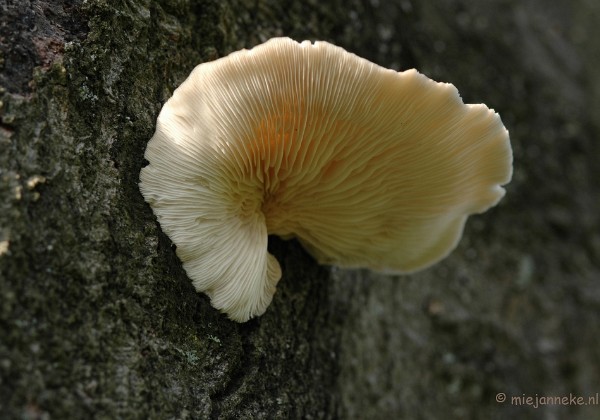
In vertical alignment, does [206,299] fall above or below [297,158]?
below

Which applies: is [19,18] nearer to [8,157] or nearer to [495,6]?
[8,157]

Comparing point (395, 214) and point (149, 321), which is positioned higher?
point (149, 321)

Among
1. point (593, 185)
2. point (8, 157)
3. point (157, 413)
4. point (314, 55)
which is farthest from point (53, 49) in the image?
point (593, 185)
